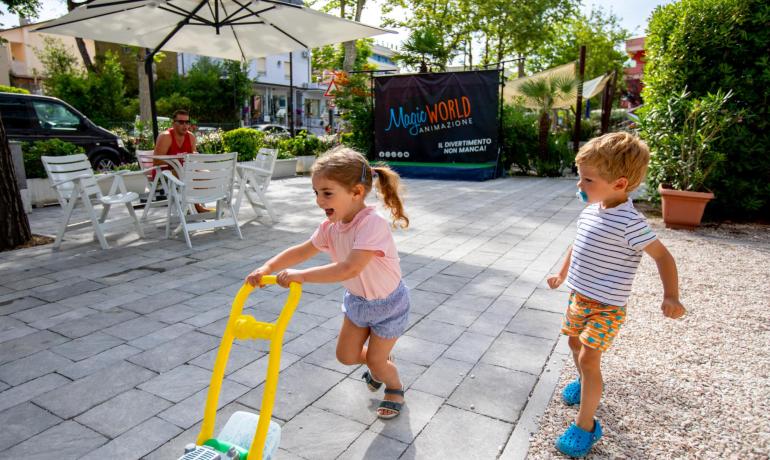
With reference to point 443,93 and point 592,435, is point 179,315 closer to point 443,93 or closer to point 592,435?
point 592,435

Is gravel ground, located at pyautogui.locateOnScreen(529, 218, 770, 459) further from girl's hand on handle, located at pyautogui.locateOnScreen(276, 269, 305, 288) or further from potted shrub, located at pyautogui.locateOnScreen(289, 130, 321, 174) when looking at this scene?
potted shrub, located at pyautogui.locateOnScreen(289, 130, 321, 174)

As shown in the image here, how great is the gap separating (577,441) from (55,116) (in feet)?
38.7

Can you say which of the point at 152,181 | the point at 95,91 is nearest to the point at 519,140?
the point at 152,181

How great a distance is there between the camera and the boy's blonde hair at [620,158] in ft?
6.56

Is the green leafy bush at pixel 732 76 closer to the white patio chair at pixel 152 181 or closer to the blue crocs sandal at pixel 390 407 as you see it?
the blue crocs sandal at pixel 390 407

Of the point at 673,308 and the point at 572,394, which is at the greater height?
the point at 673,308

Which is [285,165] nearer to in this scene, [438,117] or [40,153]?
[438,117]

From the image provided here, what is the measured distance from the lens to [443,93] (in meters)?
12.7

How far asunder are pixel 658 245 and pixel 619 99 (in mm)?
46002

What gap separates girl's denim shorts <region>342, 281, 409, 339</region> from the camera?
2285 millimetres

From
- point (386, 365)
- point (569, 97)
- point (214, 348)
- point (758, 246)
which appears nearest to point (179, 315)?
point (214, 348)

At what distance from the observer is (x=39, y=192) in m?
8.62

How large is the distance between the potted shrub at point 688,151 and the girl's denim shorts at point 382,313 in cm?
589

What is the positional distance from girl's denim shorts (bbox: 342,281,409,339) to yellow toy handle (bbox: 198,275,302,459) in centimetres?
54
